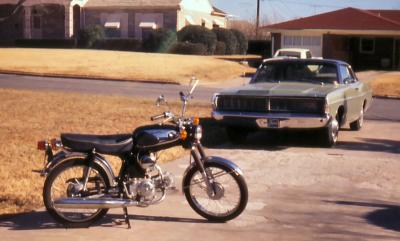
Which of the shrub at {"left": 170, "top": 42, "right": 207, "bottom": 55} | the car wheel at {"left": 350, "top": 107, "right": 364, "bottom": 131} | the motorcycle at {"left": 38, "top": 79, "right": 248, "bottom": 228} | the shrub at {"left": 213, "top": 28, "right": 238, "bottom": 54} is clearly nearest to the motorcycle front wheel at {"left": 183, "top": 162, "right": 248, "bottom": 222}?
the motorcycle at {"left": 38, "top": 79, "right": 248, "bottom": 228}

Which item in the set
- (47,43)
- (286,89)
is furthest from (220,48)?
(286,89)

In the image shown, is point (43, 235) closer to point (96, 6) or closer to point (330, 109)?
point (330, 109)

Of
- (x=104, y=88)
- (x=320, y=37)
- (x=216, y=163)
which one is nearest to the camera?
(x=216, y=163)

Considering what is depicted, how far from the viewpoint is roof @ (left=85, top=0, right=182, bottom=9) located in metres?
52.5

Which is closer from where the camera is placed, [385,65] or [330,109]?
[330,109]

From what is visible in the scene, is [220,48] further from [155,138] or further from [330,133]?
[155,138]

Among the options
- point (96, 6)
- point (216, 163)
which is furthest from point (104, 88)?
point (96, 6)

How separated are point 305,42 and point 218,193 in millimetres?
37181

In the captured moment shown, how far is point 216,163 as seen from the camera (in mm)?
7211

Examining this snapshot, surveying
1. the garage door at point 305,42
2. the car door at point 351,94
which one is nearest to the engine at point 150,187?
the car door at point 351,94

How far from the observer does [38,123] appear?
45.3ft

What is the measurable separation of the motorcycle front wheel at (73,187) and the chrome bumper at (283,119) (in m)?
5.35

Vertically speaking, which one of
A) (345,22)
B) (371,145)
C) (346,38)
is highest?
(345,22)

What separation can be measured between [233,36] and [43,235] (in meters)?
49.8
